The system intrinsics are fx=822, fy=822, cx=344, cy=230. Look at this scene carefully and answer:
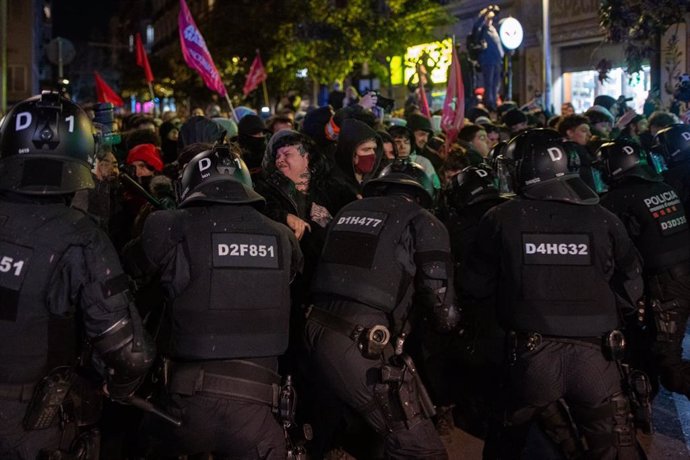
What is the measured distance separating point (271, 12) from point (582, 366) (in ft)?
85.3

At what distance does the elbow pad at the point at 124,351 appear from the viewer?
324cm

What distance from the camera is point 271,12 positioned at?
93.7ft

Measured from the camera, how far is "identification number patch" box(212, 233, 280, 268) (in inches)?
144

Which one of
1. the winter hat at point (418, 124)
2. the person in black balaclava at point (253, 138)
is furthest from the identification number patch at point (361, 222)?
the winter hat at point (418, 124)

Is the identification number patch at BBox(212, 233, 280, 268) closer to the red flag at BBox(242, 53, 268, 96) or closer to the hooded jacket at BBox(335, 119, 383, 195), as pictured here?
the hooded jacket at BBox(335, 119, 383, 195)

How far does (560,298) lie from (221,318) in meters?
1.77

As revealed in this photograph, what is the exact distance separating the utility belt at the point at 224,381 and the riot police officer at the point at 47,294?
29 cm

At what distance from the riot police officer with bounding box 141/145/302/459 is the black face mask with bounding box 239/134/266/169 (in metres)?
3.83

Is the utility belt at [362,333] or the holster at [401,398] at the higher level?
the utility belt at [362,333]

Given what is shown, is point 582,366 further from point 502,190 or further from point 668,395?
point 668,395

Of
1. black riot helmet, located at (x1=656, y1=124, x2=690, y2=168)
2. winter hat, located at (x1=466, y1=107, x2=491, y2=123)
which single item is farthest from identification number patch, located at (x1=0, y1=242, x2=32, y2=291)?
winter hat, located at (x1=466, y1=107, x2=491, y2=123)

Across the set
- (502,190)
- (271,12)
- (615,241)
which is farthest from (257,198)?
(271,12)

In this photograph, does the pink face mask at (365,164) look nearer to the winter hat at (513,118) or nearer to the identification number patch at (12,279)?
the identification number patch at (12,279)

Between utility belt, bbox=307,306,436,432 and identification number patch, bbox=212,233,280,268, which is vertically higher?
identification number patch, bbox=212,233,280,268
